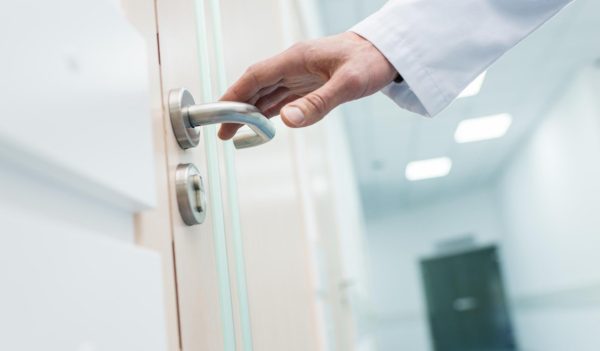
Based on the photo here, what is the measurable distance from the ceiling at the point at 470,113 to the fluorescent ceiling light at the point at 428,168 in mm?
93

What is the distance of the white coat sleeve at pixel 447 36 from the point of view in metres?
A: 0.79

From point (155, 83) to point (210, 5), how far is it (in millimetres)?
256

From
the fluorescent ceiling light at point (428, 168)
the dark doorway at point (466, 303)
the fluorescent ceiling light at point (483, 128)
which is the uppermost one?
the fluorescent ceiling light at point (483, 128)

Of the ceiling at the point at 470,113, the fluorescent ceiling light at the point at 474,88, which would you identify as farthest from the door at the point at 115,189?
the fluorescent ceiling light at the point at 474,88

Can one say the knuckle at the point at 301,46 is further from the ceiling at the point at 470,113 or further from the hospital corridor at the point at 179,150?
the ceiling at the point at 470,113

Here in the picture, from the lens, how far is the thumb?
573mm

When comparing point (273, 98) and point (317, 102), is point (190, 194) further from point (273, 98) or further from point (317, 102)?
point (273, 98)

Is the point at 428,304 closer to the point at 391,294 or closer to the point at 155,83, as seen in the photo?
the point at 391,294

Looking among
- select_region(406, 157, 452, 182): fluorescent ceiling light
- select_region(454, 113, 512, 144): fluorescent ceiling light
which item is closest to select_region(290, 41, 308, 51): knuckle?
select_region(454, 113, 512, 144): fluorescent ceiling light

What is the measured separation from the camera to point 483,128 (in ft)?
19.2

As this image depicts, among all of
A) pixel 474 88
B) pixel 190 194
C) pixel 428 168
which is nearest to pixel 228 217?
pixel 190 194

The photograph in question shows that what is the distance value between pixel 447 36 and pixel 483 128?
17.3 ft

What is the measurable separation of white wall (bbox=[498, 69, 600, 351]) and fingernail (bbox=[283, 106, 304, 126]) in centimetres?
420

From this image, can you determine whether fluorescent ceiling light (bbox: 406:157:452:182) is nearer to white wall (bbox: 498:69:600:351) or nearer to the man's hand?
white wall (bbox: 498:69:600:351)
